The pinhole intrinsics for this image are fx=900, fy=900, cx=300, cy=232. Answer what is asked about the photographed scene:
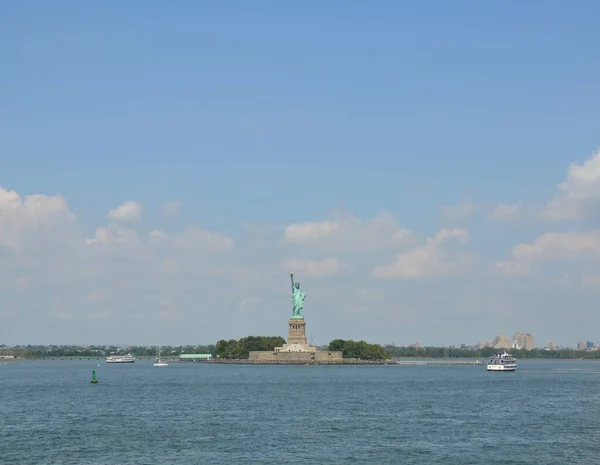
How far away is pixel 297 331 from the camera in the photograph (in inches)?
6348

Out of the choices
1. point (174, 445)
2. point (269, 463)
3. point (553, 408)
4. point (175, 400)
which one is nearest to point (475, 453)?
point (269, 463)

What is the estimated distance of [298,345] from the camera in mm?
163000

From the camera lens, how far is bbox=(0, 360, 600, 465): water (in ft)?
138

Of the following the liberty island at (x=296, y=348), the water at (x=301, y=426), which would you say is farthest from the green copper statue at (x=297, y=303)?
the water at (x=301, y=426)

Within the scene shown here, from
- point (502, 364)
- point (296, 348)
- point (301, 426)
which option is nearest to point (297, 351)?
point (296, 348)

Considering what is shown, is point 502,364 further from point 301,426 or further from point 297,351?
point 301,426

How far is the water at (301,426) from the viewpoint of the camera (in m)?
42.2

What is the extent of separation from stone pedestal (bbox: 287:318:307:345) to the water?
236 feet

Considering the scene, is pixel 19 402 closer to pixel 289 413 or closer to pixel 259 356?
pixel 289 413

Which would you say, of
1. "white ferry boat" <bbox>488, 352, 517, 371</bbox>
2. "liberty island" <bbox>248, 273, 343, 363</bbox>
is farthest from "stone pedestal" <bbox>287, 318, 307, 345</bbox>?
"white ferry boat" <bbox>488, 352, 517, 371</bbox>

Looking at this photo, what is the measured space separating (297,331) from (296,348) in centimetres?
339

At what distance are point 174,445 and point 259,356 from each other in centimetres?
12565

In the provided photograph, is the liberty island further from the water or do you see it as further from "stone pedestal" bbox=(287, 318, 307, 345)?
the water

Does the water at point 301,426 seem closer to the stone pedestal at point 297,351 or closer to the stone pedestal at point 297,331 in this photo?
the stone pedestal at point 297,331
